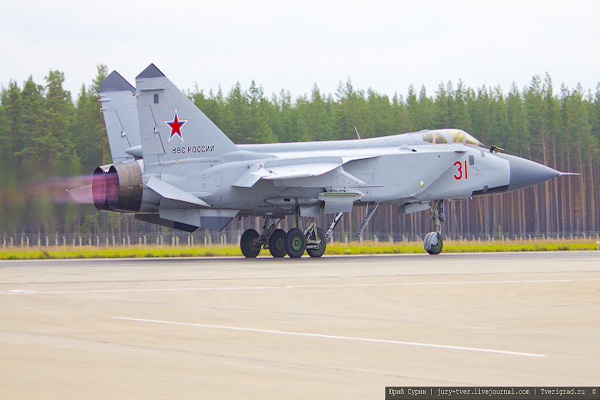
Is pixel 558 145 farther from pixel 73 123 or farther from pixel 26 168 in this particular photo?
pixel 26 168

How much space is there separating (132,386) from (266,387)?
1.03 meters

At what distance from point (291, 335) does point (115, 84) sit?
74.4ft

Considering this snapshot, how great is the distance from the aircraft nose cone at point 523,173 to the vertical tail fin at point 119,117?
13166 millimetres

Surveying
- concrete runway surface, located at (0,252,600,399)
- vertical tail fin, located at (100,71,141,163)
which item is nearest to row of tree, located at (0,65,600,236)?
vertical tail fin, located at (100,71,141,163)

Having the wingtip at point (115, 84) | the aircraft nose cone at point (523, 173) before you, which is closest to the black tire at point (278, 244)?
the wingtip at point (115, 84)

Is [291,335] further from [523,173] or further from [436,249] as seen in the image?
[523,173]

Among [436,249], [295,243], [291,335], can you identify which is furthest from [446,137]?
[291,335]

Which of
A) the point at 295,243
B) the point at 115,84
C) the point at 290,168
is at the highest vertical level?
the point at 115,84

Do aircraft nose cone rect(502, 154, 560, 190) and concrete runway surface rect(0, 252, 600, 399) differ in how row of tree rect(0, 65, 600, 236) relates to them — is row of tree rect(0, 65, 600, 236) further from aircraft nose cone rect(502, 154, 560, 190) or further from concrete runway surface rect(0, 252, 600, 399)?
concrete runway surface rect(0, 252, 600, 399)

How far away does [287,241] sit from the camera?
2736 centimetres

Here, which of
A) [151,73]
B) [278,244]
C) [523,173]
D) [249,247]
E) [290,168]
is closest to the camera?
[151,73]

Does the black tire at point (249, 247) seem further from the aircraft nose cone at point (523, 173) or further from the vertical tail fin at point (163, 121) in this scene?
the aircraft nose cone at point (523, 173)

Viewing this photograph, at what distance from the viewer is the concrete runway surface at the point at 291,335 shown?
266 inches

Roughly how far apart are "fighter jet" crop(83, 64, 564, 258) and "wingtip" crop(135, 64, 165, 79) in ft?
0.10
